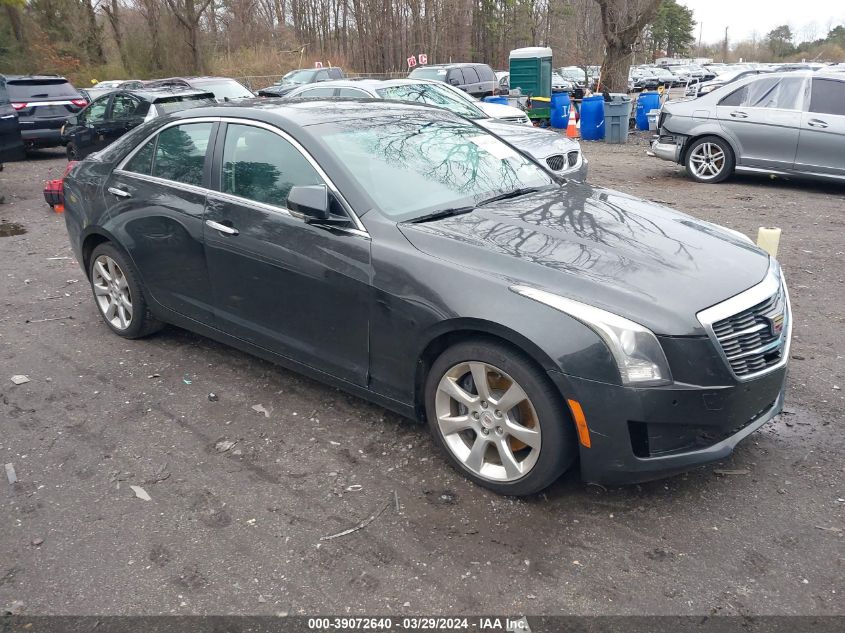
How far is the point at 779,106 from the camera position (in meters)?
10.6

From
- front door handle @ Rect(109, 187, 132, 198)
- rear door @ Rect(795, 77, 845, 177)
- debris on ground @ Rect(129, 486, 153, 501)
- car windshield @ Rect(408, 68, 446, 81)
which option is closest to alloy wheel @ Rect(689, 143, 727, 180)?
rear door @ Rect(795, 77, 845, 177)

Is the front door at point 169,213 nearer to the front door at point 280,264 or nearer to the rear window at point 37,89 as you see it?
the front door at point 280,264

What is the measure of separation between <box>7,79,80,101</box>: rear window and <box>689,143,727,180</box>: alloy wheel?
45.7 ft

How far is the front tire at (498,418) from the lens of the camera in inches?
121

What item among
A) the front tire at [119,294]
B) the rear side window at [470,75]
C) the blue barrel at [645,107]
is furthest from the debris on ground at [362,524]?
the rear side window at [470,75]

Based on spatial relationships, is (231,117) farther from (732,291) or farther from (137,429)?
(732,291)

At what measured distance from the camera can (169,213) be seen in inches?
180

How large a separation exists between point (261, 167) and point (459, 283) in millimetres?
Result: 1599

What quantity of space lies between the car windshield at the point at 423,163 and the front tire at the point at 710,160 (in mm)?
A: 7654

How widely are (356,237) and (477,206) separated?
0.74m

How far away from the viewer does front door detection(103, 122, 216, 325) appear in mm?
4473

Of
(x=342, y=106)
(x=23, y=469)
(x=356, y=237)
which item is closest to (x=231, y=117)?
(x=342, y=106)

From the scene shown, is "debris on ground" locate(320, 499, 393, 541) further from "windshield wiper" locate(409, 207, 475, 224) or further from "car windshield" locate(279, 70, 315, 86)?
"car windshield" locate(279, 70, 315, 86)

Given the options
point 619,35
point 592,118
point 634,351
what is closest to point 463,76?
point 619,35
